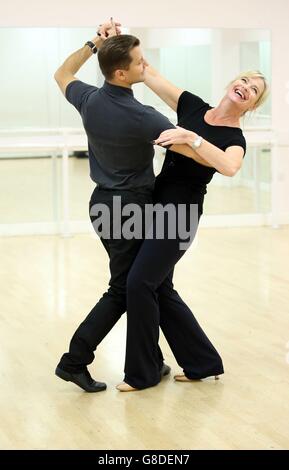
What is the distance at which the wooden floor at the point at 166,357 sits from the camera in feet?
11.1

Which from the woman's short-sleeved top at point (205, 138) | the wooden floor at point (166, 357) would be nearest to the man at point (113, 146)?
the woman's short-sleeved top at point (205, 138)

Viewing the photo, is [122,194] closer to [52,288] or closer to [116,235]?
[116,235]

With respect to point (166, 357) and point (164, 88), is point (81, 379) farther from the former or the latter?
point (164, 88)

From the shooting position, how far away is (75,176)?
8469 millimetres

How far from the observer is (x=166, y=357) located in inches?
173

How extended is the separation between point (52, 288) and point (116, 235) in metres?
2.27

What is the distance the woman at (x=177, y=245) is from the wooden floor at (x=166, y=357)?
17 cm

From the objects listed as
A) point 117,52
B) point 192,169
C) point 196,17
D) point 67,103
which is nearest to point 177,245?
point 192,169

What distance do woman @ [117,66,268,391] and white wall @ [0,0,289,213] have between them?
4.27m

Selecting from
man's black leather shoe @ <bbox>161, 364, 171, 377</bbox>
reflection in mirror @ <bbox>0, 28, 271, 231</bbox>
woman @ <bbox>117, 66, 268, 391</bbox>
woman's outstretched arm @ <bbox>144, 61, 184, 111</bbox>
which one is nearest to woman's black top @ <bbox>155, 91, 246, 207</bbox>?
woman @ <bbox>117, 66, 268, 391</bbox>

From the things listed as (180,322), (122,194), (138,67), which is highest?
(138,67)

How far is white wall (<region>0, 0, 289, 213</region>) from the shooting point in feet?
26.0
